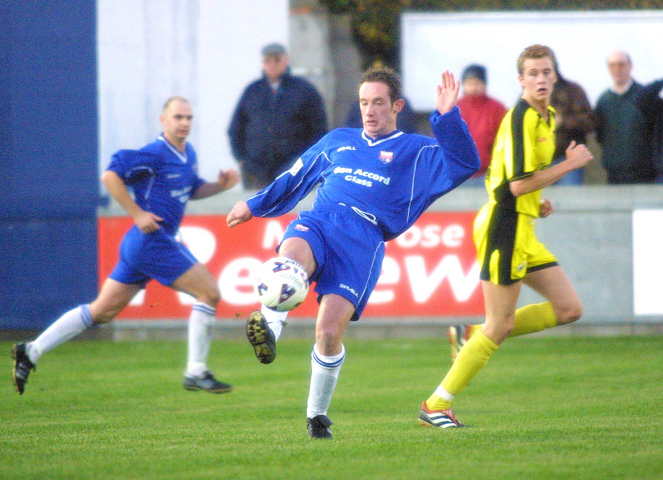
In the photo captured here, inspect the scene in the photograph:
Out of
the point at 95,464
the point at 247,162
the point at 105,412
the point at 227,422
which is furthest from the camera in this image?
the point at 247,162

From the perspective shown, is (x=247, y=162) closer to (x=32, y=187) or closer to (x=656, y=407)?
(x=32, y=187)

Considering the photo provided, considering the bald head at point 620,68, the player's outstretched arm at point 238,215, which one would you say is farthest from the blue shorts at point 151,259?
the bald head at point 620,68

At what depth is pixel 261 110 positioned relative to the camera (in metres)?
11.0

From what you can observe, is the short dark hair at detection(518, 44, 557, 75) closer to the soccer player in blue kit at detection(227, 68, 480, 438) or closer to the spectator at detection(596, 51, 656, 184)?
the soccer player in blue kit at detection(227, 68, 480, 438)

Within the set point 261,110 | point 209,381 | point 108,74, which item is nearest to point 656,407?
point 209,381

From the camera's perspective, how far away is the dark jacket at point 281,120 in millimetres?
10891

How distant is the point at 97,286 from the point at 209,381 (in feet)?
12.4

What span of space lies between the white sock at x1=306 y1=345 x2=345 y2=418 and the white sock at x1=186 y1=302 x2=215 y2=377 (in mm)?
2756

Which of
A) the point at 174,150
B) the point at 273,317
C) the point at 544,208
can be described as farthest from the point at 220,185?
the point at 273,317

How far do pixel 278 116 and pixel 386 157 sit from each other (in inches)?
213

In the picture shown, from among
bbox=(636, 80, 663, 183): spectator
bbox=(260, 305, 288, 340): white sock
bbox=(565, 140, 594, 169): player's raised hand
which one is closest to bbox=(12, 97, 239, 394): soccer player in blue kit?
bbox=(260, 305, 288, 340): white sock

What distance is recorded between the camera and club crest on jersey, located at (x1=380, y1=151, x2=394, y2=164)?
562 cm

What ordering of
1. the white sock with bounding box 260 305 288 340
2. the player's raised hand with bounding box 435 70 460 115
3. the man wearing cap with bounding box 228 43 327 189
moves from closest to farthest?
the white sock with bounding box 260 305 288 340 < the player's raised hand with bounding box 435 70 460 115 < the man wearing cap with bounding box 228 43 327 189

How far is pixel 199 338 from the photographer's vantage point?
320 inches
